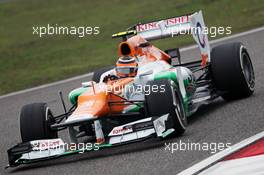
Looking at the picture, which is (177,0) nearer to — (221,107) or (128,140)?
(221,107)

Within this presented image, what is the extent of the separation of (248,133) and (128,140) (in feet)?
4.32

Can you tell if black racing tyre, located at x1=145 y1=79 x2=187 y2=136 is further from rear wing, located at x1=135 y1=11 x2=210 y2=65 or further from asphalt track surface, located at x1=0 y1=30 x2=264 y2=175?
rear wing, located at x1=135 y1=11 x2=210 y2=65

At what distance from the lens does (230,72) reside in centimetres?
1143

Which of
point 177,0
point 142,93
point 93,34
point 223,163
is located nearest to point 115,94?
point 142,93

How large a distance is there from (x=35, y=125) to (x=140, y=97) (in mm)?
1333

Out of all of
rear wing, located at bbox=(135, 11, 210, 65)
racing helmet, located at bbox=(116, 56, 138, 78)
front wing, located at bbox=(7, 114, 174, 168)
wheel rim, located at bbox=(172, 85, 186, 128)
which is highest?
rear wing, located at bbox=(135, 11, 210, 65)

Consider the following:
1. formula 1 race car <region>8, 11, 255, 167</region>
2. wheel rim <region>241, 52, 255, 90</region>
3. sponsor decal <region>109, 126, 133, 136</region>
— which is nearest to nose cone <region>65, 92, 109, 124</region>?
formula 1 race car <region>8, 11, 255, 167</region>

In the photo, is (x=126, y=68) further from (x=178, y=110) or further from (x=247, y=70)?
(x=247, y=70)

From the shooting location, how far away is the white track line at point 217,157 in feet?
26.2

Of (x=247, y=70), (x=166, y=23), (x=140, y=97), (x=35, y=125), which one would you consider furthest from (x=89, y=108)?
(x=247, y=70)

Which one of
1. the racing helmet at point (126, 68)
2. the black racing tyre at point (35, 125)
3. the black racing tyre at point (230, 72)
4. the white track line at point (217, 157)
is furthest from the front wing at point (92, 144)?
the black racing tyre at point (230, 72)

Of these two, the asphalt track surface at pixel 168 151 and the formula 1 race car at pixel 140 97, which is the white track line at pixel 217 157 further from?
the formula 1 race car at pixel 140 97

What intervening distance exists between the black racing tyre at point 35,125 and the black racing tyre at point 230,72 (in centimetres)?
254

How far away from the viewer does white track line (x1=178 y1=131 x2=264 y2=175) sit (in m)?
7.98
